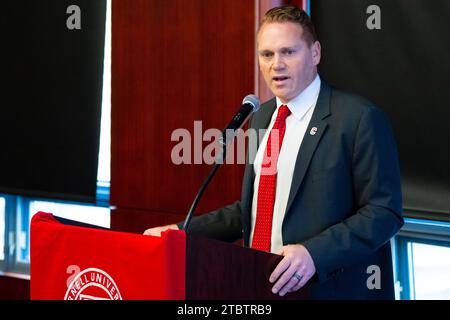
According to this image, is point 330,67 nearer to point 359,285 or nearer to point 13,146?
point 359,285

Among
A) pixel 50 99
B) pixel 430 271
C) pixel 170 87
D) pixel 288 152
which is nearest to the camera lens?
pixel 288 152

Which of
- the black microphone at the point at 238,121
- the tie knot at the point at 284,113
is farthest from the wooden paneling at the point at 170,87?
the black microphone at the point at 238,121

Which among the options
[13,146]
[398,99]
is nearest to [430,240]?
[398,99]

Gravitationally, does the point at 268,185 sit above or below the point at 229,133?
below

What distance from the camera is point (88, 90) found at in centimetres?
454

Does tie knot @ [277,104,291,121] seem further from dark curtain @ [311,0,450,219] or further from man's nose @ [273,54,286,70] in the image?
dark curtain @ [311,0,450,219]

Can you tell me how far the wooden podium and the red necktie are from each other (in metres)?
0.39

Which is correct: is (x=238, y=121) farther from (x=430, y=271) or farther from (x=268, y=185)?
(x=430, y=271)

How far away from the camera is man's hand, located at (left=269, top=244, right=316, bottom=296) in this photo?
6.29ft

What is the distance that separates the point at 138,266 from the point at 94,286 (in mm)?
134

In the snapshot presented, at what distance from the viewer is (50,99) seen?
470 centimetres

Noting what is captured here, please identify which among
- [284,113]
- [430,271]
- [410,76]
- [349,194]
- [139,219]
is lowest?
[430,271]

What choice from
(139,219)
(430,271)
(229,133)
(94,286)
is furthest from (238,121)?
(139,219)

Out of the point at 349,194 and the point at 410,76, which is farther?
the point at 410,76
